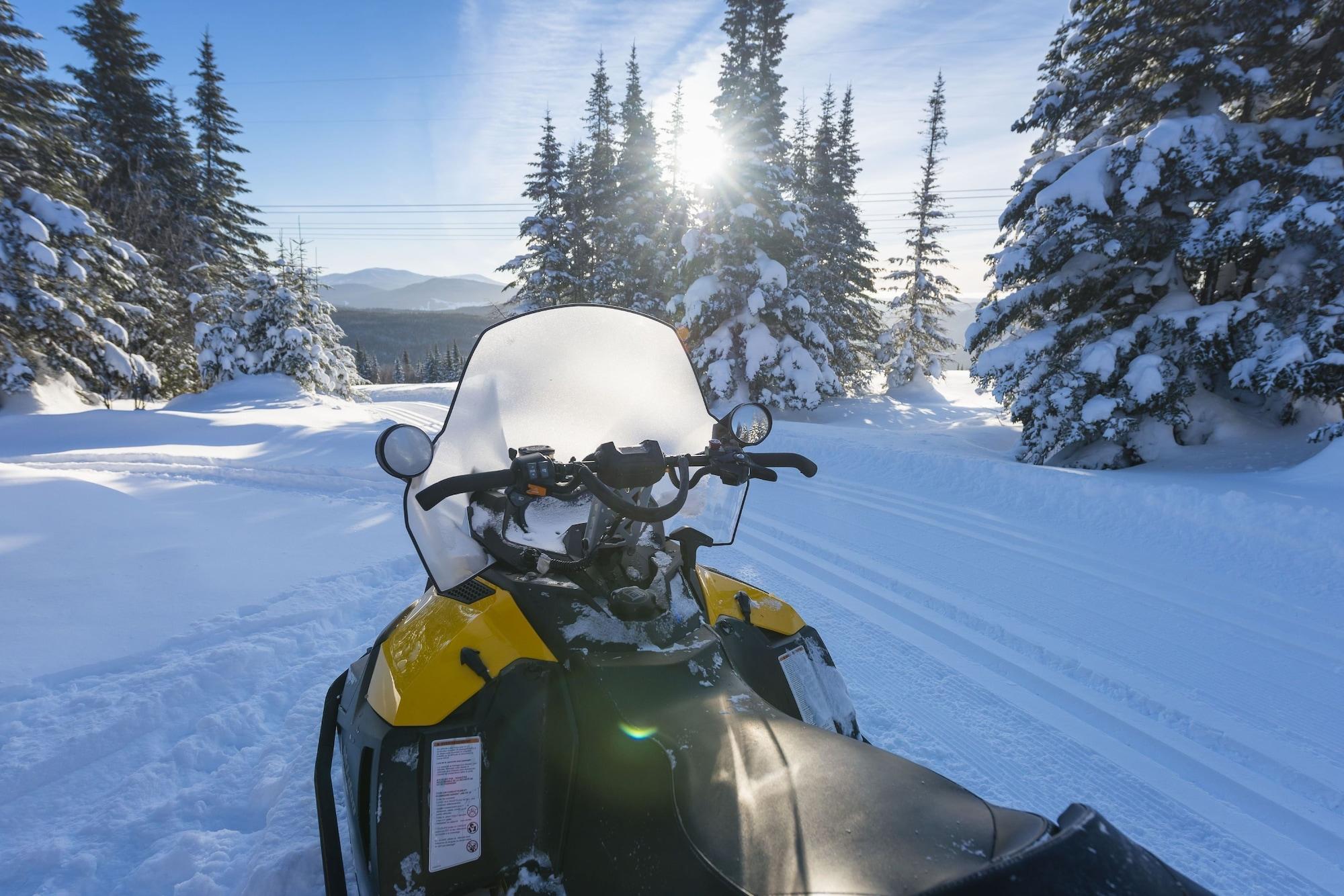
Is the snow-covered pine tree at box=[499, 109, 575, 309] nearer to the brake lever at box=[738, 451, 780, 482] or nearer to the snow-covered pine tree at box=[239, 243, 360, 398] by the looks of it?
the snow-covered pine tree at box=[239, 243, 360, 398]

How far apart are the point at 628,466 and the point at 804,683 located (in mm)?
1068

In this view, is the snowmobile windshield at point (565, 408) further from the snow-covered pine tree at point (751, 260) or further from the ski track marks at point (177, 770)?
the snow-covered pine tree at point (751, 260)

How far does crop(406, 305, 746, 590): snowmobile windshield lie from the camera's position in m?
2.03

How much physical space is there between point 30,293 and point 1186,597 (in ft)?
74.6

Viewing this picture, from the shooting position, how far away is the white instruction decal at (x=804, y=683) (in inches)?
83.6

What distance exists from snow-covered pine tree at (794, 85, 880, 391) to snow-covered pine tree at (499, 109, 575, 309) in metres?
8.86

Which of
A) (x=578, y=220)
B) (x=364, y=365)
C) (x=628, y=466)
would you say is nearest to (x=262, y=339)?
(x=578, y=220)

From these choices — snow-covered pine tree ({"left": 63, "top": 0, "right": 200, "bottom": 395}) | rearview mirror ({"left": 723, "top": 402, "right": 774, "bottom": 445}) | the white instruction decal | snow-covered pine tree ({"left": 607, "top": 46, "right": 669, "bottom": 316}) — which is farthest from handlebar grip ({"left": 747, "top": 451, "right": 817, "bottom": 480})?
snow-covered pine tree ({"left": 63, "top": 0, "right": 200, "bottom": 395})

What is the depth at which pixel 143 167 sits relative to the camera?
22.0 meters

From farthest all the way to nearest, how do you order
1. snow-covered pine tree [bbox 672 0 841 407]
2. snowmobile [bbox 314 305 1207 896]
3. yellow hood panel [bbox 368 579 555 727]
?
snow-covered pine tree [bbox 672 0 841 407], yellow hood panel [bbox 368 579 555 727], snowmobile [bbox 314 305 1207 896]

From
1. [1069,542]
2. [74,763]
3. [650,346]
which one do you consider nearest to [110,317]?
[74,763]

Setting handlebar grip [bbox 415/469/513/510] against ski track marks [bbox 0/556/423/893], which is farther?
ski track marks [bbox 0/556/423/893]

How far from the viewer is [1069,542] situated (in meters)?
6.22

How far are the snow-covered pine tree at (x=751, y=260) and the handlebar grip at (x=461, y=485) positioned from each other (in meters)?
16.1
